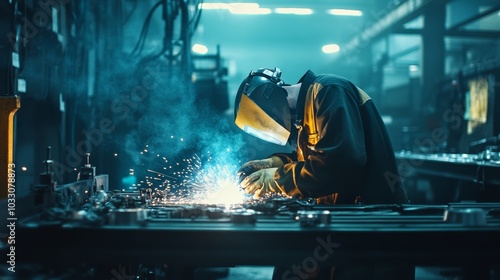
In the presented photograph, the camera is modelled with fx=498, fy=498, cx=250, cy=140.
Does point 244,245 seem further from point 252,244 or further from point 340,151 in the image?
point 340,151

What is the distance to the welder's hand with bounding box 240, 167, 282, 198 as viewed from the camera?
2.89m

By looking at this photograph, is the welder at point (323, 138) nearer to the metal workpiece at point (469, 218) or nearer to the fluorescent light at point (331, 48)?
the metal workpiece at point (469, 218)

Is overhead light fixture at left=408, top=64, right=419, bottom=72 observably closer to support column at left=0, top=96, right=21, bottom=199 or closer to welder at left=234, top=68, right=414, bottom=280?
welder at left=234, top=68, right=414, bottom=280

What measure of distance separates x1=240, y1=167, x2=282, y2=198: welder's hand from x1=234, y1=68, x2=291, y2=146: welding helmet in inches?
12.3

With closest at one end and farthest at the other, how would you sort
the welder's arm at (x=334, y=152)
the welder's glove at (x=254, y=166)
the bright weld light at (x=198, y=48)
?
the welder's arm at (x=334, y=152) < the welder's glove at (x=254, y=166) < the bright weld light at (x=198, y=48)

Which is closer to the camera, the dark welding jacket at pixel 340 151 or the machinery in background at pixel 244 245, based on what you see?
the machinery in background at pixel 244 245

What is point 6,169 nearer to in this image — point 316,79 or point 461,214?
point 316,79

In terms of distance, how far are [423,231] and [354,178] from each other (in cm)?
90

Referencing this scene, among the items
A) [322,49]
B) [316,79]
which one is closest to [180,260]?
[316,79]

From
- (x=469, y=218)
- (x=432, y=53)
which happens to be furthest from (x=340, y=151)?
(x=432, y=53)

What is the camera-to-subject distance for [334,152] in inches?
98.1

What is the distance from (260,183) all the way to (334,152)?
1.98 ft

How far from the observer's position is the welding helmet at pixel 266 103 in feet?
9.91

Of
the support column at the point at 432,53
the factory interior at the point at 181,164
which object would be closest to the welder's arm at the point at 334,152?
the factory interior at the point at 181,164
